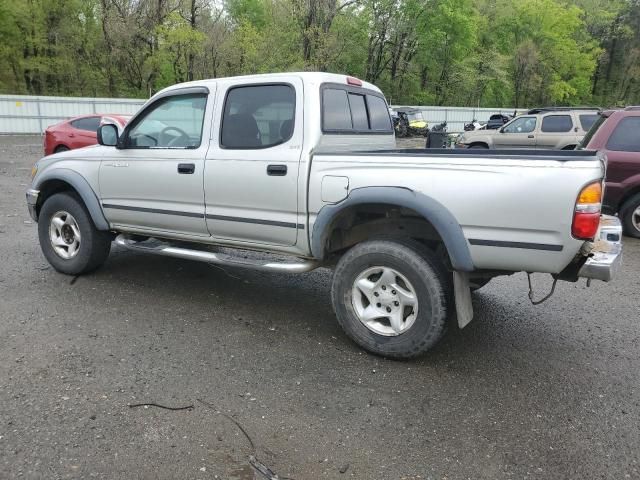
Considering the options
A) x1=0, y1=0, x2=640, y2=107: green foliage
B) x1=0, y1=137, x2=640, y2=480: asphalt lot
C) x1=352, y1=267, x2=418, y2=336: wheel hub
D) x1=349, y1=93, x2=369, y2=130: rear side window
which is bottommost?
x1=0, y1=137, x2=640, y2=480: asphalt lot

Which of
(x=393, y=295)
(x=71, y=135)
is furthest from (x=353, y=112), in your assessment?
(x=71, y=135)

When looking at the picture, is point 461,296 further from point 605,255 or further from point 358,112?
point 358,112

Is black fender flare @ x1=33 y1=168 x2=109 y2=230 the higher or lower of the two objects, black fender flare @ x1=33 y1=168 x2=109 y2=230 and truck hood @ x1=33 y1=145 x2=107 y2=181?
the lower

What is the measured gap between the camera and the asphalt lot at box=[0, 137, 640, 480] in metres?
2.68

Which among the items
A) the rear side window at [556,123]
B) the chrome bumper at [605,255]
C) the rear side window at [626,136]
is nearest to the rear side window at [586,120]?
the rear side window at [556,123]

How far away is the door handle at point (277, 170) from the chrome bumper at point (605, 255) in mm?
2125

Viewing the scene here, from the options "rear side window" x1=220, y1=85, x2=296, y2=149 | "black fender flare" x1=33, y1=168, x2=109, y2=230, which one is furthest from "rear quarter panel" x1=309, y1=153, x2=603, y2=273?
"black fender flare" x1=33, y1=168, x2=109, y2=230

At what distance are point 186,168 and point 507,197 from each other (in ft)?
8.61

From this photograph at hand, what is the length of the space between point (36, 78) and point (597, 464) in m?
45.5

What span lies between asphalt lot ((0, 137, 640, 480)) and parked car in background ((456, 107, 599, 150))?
380 inches

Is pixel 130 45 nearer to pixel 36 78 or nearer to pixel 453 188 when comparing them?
pixel 36 78

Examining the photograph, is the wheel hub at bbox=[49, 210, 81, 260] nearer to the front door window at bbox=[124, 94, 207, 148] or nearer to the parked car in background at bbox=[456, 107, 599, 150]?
the front door window at bbox=[124, 94, 207, 148]

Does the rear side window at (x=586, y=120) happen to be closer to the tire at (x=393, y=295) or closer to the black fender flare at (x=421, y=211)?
the tire at (x=393, y=295)

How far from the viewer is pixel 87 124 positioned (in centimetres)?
1391
